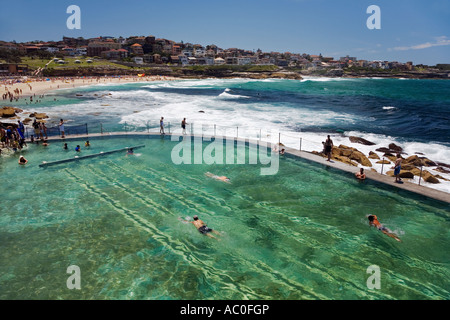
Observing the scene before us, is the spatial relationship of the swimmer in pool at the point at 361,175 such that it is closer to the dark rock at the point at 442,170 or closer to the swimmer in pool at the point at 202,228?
the swimmer in pool at the point at 202,228

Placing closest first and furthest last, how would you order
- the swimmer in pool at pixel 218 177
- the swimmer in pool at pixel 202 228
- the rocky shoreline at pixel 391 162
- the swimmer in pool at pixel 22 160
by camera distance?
the swimmer in pool at pixel 202 228, the swimmer in pool at pixel 218 177, the swimmer in pool at pixel 22 160, the rocky shoreline at pixel 391 162

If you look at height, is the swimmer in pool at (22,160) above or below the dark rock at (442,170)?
above

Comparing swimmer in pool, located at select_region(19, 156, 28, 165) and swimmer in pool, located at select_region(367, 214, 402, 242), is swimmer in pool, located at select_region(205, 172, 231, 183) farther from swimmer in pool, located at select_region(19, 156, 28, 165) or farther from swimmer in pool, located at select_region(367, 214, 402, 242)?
swimmer in pool, located at select_region(19, 156, 28, 165)

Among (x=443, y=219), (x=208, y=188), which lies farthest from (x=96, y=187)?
(x=443, y=219)

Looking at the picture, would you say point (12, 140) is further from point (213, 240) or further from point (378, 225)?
point (378, 225)

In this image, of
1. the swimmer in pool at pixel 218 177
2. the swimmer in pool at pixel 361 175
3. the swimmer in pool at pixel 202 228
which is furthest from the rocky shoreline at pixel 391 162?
the swimmer in pool at pixel 202 228

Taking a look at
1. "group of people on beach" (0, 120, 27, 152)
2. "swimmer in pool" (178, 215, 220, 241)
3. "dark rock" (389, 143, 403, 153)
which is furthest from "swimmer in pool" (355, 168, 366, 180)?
"group of people on beach" (0, 120, 27, 152)

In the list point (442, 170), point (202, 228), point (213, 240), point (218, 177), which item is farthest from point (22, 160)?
point (442, 170)
